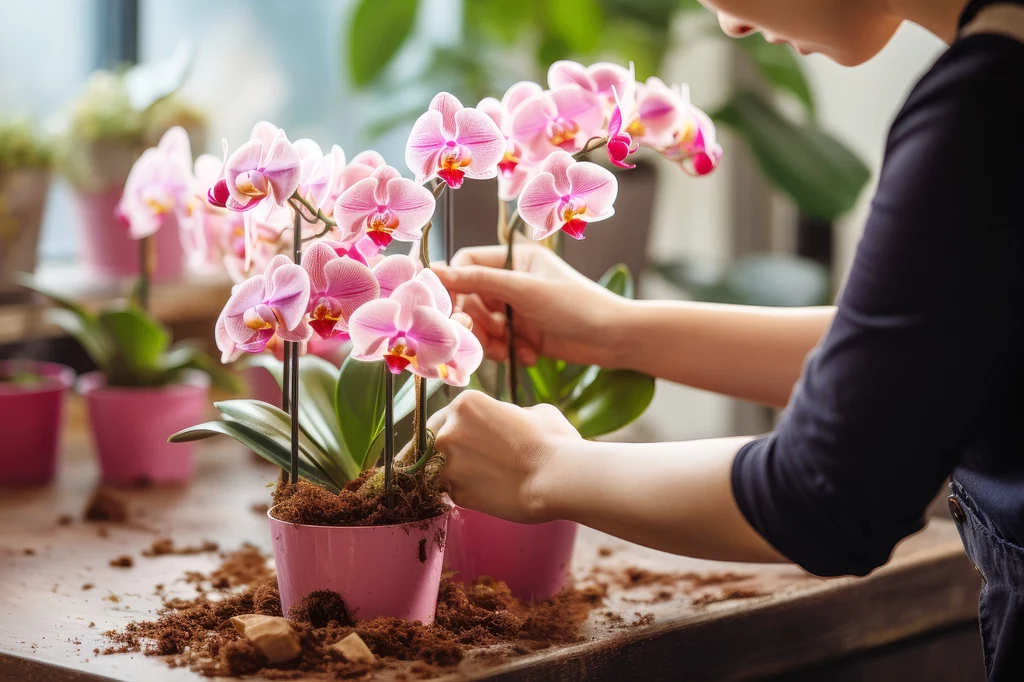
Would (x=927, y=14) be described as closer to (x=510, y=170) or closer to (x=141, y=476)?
(x=510, y=170)

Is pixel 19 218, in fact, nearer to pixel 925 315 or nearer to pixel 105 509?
pixel 105 509

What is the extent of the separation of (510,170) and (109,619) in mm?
485

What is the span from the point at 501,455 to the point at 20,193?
3.73ft

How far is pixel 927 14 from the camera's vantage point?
724 millimetres

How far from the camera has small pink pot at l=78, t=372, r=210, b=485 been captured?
1.44 m

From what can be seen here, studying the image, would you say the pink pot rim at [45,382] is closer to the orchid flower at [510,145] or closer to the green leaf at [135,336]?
the green leaf at [135,336]

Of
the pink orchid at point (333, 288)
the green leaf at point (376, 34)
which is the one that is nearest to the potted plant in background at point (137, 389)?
the pink orchid at point (333, 288)

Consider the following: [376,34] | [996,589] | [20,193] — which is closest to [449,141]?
[996,589]

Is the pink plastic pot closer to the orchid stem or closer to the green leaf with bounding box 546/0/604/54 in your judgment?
the green leaf with bounding box 546/0/604/54

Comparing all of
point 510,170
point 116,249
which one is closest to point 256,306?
point 510,170

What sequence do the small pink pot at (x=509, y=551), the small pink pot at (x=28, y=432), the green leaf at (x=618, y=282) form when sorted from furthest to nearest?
the small pink pot at (x=28, y=432) → the green leaf at (x=618, y=282) → the small pink pot at (x=509, y=551)

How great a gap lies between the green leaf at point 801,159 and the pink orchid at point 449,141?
1533 mm

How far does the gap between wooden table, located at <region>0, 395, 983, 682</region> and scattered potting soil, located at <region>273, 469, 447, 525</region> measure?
13cm

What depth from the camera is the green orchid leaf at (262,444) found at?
848mm
